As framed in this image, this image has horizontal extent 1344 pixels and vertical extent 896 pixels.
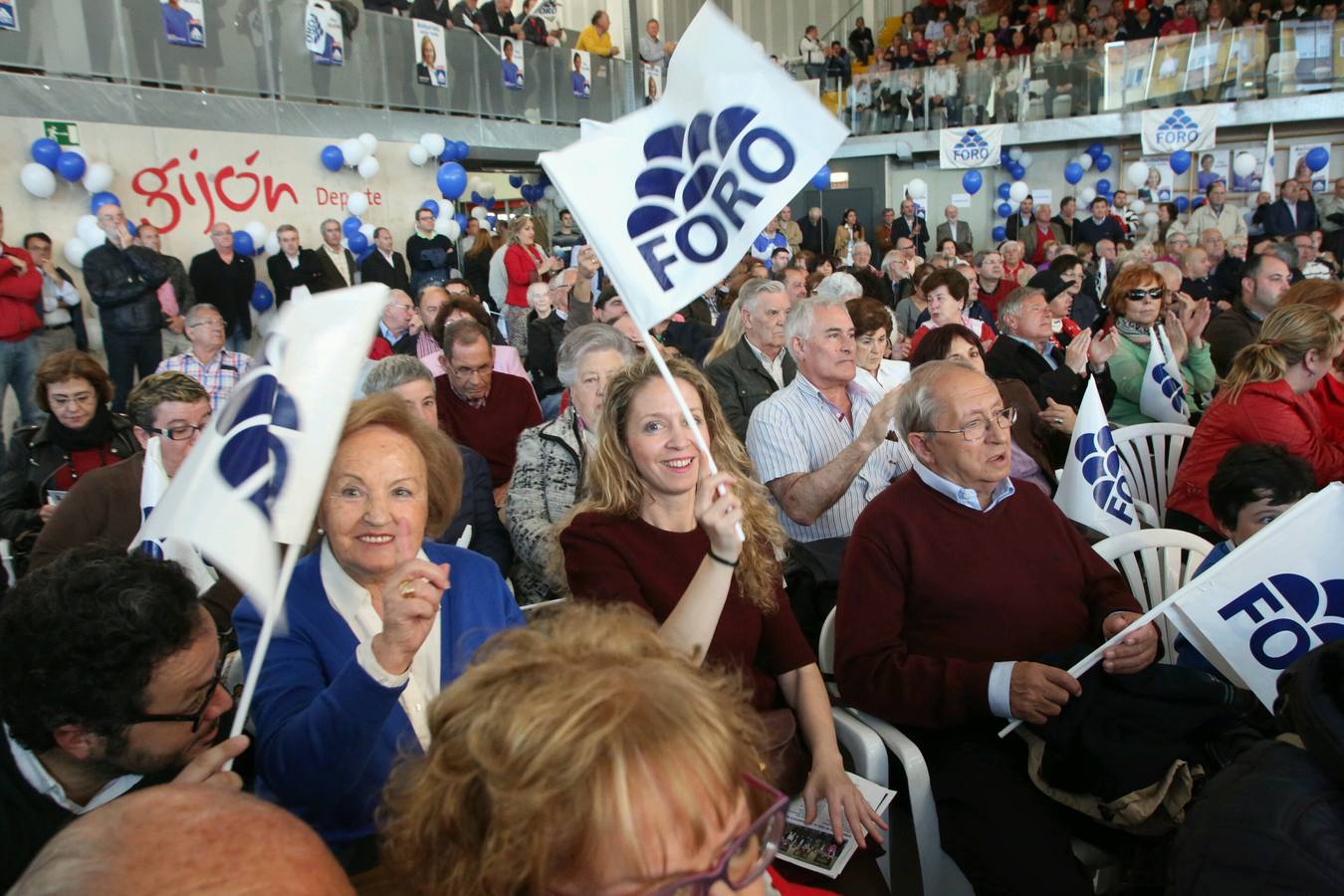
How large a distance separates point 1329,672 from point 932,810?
3.74 ft

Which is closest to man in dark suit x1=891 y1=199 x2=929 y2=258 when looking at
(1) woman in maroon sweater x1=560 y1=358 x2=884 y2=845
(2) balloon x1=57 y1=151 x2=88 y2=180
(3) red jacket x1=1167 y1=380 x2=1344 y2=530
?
(2) balloon x1=57 y1=151 x2=88 y2=180

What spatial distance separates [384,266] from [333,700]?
31.2ft

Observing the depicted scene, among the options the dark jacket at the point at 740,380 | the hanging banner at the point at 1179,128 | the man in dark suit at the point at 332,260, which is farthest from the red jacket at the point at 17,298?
the hanging banner at the point at 1179,128

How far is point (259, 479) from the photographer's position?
4.75 feet

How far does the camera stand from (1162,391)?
483cm

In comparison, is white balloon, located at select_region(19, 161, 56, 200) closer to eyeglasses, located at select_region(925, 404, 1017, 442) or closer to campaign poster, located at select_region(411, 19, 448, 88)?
campaign poster, located at select_region(411, 19, 448, 88)

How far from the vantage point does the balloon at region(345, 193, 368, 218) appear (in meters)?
12.2

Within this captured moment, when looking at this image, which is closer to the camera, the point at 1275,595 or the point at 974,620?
the point at 1275,595

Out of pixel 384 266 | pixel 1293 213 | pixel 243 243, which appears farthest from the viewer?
pixel 1293 213

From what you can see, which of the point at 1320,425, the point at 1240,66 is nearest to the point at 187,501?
the point at 1320,425

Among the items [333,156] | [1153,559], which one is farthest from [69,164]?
[1153,559]

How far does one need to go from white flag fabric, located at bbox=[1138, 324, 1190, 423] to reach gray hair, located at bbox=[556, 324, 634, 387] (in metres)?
2.70

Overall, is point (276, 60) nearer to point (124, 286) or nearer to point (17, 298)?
point (124, 286)

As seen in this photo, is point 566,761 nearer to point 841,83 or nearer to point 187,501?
point 187,501
